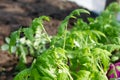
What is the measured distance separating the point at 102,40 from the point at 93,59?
1.47ft

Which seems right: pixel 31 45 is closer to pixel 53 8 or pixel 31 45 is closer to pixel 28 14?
pixel 28 14

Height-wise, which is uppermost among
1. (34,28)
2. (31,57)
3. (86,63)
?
(34,28)

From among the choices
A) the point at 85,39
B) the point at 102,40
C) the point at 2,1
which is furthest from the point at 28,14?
the point at 85,39

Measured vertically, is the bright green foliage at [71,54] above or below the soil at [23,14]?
above

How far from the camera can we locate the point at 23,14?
3266 mm

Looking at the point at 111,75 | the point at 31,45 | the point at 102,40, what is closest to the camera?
the point at 111,75

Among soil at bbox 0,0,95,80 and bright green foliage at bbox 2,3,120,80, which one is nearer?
bright green foliage at bbox 2,3,120,80

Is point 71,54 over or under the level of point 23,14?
over

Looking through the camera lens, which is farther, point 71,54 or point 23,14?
point 23,14

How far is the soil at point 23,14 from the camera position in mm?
2447

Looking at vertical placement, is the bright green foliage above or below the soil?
above

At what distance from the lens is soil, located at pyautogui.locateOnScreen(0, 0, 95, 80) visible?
2.45m

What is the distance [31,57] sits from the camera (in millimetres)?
2424

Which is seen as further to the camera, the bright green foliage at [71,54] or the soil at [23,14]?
the soil at [23,14]
